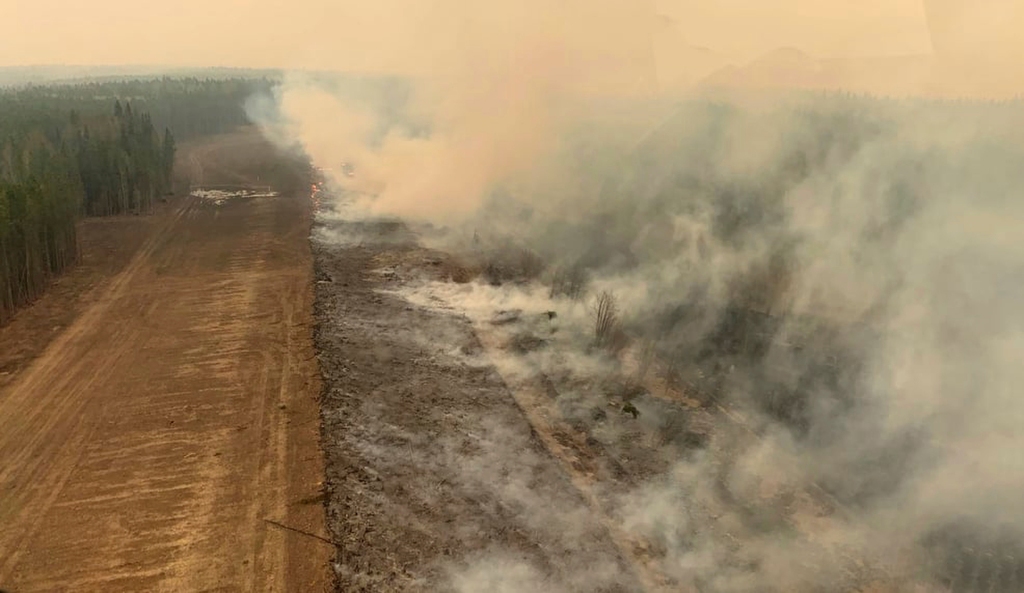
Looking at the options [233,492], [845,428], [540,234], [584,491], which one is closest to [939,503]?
[845,428]

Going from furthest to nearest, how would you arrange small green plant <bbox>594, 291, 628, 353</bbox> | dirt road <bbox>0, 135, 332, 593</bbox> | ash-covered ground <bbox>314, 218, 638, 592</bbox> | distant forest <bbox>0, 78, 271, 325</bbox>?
distant forest <bbox>0, 78, 271, 325</bbox> → small green plant <bbox>594, 291, 628, 353</bbox> → ash-covered ground <bbox>314, 218, 638, 592</bbox> → dirt road <bbox>0, 135, 332, 593</bbox>

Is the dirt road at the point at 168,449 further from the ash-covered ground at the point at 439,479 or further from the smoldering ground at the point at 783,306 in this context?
the smoldering ground at the point at 783,306

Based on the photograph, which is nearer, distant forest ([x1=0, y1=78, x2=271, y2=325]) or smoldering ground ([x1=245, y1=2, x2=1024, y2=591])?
smoldering ground ([x1=245, y1=2, x2=1024, y2=591])

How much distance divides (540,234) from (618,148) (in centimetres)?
1350

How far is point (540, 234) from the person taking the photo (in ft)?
104

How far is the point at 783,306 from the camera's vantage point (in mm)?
21750

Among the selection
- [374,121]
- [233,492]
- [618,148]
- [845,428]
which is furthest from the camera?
[374,121]

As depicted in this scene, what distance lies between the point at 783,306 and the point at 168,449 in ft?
59.5

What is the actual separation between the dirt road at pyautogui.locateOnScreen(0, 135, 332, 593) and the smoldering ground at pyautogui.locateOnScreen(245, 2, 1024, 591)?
3.98 m

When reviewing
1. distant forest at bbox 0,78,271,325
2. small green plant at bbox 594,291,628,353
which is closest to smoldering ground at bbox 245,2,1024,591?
small green plant at bbox 594,291,628,353

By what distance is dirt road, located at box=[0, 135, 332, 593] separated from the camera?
425 inches

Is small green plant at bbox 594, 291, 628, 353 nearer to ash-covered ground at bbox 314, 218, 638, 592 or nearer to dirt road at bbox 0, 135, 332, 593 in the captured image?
ash-covered ground at bbox 314, 218, 638, 592

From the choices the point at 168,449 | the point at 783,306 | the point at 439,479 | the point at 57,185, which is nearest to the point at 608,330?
the point at 783,306

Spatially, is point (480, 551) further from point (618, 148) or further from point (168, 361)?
point (618, 148)
